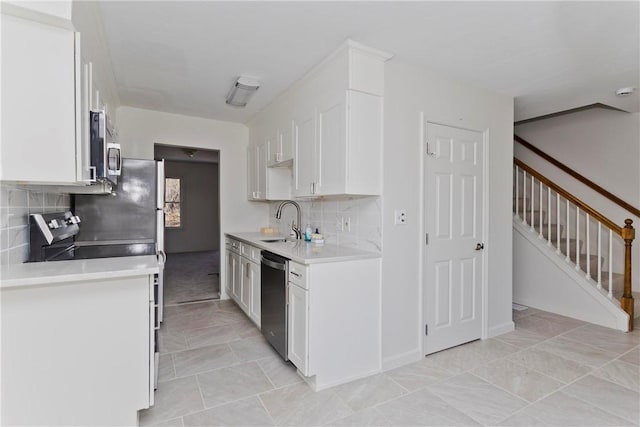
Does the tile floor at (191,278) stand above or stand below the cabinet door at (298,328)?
below

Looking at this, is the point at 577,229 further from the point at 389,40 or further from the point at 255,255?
the point at 255,255

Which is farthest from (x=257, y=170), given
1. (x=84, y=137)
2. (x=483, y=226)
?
(x=483, y=226)

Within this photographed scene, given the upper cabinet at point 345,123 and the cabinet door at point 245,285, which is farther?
the cabinet door at point 245,285

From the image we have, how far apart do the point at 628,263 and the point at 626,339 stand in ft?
2.74

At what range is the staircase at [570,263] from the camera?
352 centimetres

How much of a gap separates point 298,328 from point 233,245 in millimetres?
2074

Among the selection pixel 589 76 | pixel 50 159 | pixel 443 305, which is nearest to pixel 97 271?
pixel 50 159

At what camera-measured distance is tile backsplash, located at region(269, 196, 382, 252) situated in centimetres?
260

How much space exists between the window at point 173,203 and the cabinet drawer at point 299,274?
7.35 m

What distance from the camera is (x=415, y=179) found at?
8.96 ft

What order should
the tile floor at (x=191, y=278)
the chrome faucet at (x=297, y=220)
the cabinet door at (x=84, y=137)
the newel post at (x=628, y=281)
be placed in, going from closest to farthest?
the cabinet door at (x=84, y=137) → the newel post at (x=628, y=281) → the chrome faucet at (x=297, y=220) → the tile floor at (x=191, y=278)

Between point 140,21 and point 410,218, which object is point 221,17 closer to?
point 140,21

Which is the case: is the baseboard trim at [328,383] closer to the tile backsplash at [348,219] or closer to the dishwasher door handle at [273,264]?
the dishwasher door handle at [273,264]

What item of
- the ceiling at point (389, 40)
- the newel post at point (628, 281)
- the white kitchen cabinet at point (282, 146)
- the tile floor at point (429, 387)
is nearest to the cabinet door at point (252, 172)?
the white kitchen cabinet at point (282, 146)
